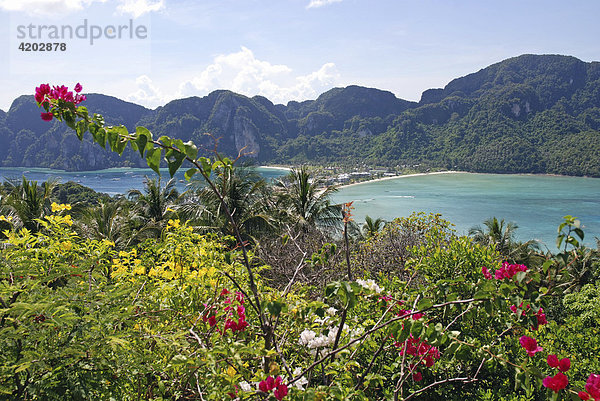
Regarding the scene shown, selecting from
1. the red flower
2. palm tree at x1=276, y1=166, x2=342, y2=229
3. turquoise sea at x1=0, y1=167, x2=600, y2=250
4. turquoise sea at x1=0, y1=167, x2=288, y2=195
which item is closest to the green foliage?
the red flower

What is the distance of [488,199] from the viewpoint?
209ft

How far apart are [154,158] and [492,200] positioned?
70.1 m

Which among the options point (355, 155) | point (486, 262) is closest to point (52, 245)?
point (486, 262)

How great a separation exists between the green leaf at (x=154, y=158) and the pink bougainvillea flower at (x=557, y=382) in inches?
63.4

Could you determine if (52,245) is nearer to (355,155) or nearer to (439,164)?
(439,164)

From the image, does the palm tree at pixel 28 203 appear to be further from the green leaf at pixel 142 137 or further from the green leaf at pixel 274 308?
the green leaf at pixel 274 308

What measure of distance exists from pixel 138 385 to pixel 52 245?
1252 millimetres

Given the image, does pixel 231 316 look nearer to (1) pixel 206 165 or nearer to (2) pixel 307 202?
(1) pixel 206 165

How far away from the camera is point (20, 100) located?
131875 mm

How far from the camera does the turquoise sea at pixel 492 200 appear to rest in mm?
47969

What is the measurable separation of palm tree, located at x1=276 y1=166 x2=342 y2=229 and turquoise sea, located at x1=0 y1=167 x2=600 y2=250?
29984 millimetres

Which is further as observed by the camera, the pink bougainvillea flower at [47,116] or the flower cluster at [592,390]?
the pink bougainvillea flower at [47,116]

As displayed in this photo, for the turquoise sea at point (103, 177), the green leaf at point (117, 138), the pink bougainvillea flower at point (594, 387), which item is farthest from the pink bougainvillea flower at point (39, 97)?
the turquoise sea at point (103, 177)

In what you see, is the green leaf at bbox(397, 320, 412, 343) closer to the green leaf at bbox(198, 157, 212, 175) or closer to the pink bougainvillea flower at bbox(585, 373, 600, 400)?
the pink bougainvillea flower at bbox(585, 373, 600, 400)
